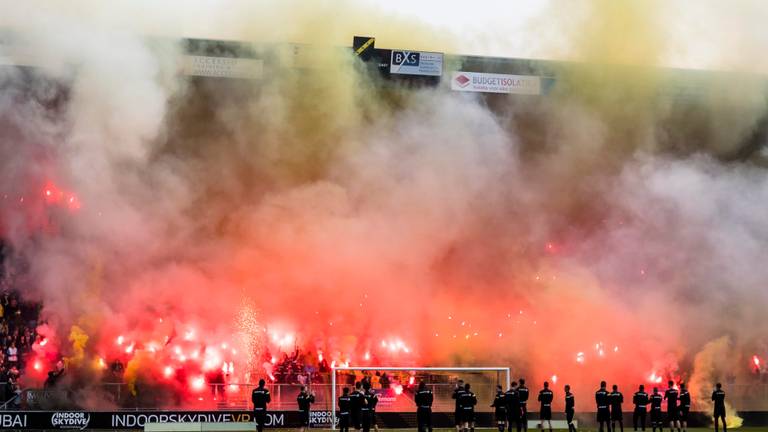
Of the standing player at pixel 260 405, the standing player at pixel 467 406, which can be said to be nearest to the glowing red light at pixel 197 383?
the standing player at pixel 260 405

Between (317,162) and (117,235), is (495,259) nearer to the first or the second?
(317,162)

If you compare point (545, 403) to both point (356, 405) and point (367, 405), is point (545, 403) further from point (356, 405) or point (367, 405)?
point (356, 405)

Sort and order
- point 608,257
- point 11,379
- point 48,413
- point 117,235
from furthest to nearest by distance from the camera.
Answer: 1. point 608,257
2. point 117,235
3. point 11,379
4. point 48,413

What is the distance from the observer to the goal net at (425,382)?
18.8 m

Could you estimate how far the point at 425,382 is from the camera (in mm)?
19234

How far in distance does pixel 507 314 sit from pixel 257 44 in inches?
465

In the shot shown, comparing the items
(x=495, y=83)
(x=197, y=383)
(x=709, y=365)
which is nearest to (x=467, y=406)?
(x=197, y=383)

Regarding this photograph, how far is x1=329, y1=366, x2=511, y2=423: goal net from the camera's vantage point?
61.6 ft

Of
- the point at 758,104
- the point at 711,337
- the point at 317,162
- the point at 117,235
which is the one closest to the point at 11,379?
the point at 117,235

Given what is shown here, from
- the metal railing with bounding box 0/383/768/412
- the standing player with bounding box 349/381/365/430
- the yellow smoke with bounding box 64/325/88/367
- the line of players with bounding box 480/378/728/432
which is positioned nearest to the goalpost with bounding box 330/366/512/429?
the metal railing with bounding box 0/383/768/412

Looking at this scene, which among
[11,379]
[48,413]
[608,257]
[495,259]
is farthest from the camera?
[495,259]

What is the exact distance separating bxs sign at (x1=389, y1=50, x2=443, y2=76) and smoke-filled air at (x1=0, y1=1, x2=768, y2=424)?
56 centimetres

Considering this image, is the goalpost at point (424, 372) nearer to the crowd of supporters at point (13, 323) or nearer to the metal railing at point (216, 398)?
the metal railing at point (216, 398)

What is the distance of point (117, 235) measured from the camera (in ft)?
74.6
